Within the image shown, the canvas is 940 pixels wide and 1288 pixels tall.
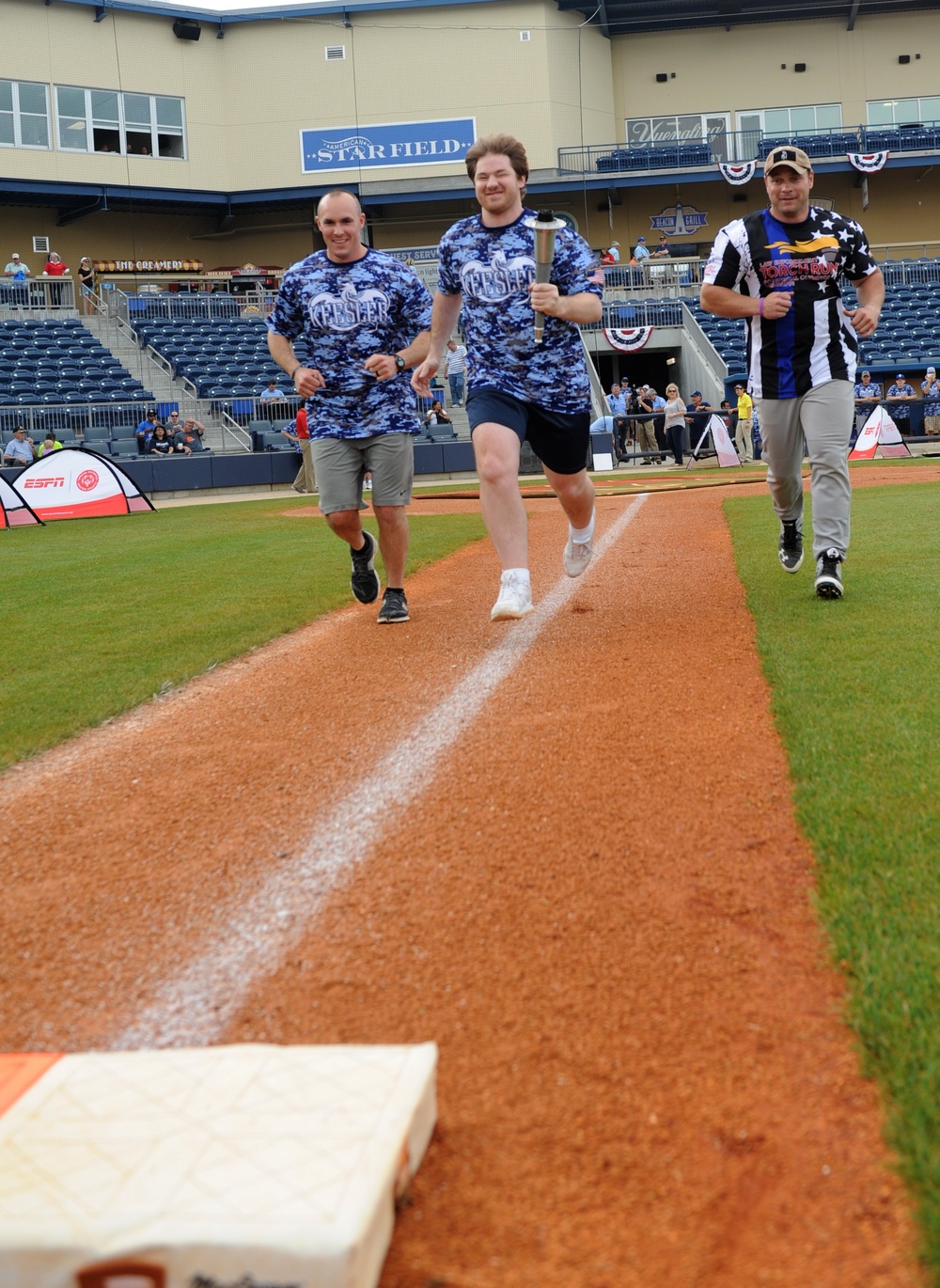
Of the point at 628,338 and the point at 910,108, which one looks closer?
the point at 628,338

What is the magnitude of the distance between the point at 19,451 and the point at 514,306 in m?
21.2

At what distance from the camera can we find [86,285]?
36.5 meters

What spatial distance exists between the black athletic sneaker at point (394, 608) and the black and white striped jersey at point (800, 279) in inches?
93.9

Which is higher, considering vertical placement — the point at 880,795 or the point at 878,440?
the point at 878,440

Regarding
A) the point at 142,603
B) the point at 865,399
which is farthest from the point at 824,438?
the point at 865,399

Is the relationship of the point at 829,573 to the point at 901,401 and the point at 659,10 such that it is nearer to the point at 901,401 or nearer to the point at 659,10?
the point at 901,401

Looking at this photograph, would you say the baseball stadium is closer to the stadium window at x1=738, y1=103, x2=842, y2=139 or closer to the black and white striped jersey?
the black and white striped jersey

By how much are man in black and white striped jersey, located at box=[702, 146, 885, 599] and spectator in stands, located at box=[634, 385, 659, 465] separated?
77.1 feet

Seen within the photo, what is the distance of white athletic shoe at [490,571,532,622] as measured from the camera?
586cm

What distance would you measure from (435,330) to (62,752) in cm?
316

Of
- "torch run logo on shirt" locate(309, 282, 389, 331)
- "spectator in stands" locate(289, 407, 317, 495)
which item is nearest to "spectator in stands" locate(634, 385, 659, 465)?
"spectator in stands" locate(289, 407, 317, 495)

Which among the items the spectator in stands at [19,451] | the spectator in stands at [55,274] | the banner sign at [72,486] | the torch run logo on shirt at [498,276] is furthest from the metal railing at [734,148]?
the torch run logo on shirt at [498,276]

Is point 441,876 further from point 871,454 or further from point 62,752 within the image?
point 871,454

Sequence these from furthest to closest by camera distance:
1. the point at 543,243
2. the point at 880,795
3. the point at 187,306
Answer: the point at 187,306 < the point at 543,243 < the point at 880,795
